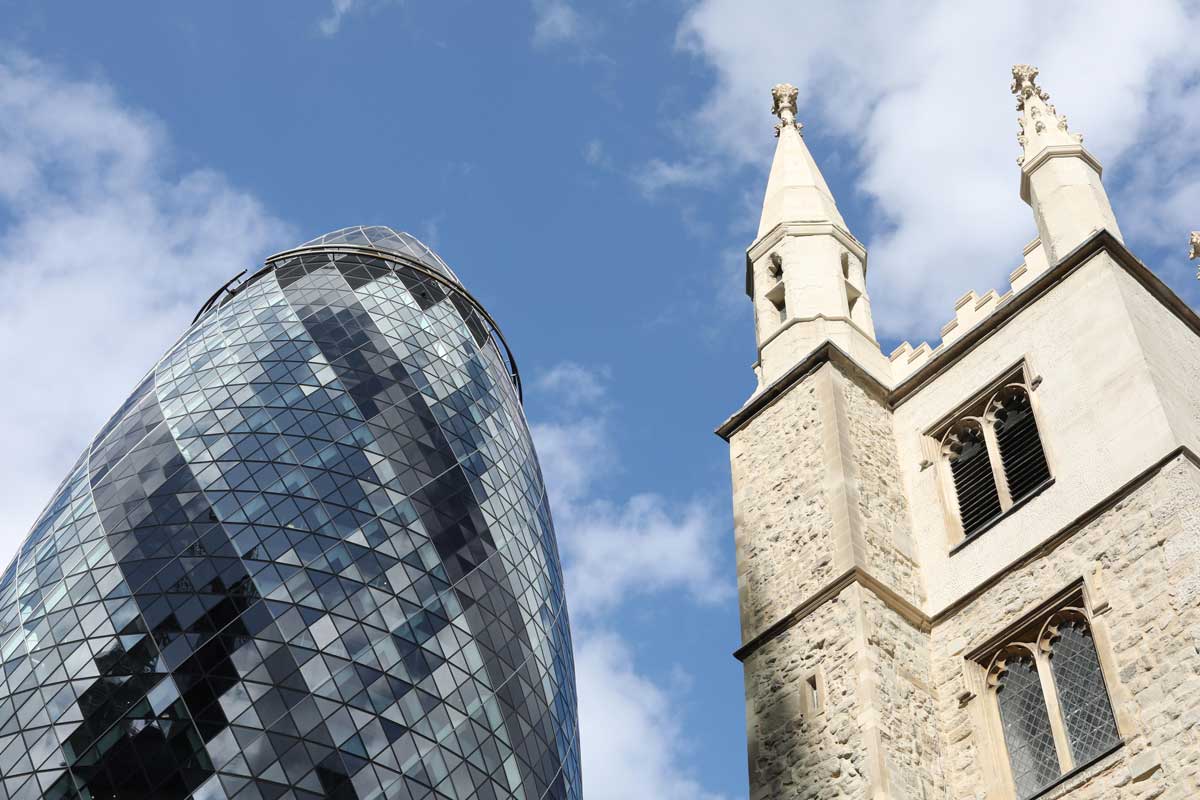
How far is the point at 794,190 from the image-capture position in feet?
80.7

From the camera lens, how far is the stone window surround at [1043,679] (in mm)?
13705

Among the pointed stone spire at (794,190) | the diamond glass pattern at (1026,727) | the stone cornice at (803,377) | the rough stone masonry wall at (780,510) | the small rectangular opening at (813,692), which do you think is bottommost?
the diamond glass pattern at (1026,727)

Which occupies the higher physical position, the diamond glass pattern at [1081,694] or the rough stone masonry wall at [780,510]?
the rough stone masonry wall at [780,510]

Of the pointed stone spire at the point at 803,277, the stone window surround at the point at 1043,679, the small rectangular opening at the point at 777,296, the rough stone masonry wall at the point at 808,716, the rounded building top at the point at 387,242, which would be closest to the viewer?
the stone window surround at the point at 1043,679

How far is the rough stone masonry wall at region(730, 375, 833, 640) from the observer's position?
17.2m

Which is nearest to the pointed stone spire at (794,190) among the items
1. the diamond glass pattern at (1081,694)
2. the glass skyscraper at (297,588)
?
the diamond glass pattern at (1081,694)

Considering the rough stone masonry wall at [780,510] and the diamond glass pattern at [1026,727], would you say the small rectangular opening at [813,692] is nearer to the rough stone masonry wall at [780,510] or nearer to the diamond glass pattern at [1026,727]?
the rough stone masonry wall at [780,510]

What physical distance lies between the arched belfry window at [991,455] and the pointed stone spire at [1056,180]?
82.1 inches

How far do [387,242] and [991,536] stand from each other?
1624 inches

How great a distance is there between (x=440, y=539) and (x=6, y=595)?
11.3 meters

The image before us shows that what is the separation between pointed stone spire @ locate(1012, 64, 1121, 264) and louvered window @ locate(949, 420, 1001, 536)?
2.53 metres

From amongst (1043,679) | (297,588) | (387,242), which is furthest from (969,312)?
(387,242)

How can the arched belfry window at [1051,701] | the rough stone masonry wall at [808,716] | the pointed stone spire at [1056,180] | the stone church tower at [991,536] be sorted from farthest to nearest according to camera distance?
1. the pointed stone spire at [1056,180]
2. the rough stone masonry wall at [808,716]
3. the stone church tower at [991,536]
4. the arched belfry window at [1051,701]

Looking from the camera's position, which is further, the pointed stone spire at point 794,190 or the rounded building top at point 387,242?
the rounded building top at point 387,242
